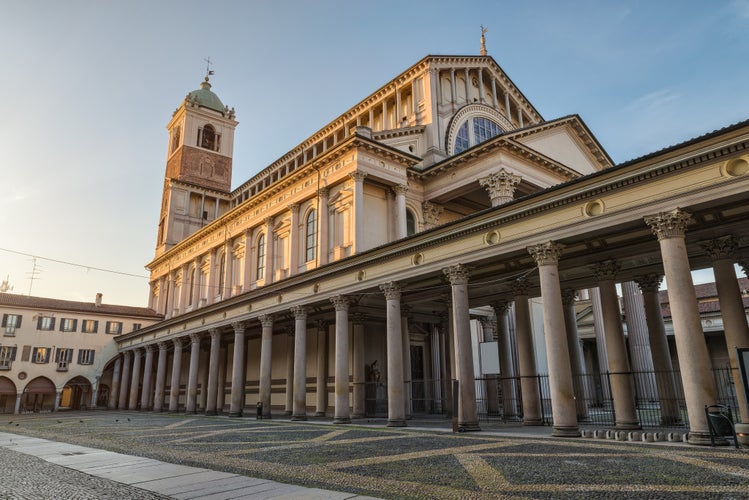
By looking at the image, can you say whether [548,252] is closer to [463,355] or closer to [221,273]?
[463,355]

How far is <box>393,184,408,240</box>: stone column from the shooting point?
26922 mm

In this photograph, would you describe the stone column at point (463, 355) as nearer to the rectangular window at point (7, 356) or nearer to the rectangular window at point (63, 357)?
the rectangular window at point (63, 357)

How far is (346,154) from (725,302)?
1859cm

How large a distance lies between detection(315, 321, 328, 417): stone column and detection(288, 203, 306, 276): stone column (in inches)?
171

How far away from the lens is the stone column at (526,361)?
57.2 feet

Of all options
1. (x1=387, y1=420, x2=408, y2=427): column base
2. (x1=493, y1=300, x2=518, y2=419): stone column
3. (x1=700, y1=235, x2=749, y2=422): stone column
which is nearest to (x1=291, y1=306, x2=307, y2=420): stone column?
(x1=387, y1=420, x2=408, y2=427): column base

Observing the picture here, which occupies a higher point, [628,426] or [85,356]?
[85,356]

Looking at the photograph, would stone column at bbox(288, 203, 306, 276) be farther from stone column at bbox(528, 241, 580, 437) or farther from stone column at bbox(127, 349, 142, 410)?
stone column at bbox(127, 349, 142, 410)

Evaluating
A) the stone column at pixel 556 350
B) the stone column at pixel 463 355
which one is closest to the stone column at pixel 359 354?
the stone column at pixel 463 355

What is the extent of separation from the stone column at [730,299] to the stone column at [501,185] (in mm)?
11513

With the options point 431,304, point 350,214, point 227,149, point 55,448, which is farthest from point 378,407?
point 227,149

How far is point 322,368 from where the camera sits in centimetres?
2642

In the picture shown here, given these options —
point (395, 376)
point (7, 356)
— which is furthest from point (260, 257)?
point (7, 356)

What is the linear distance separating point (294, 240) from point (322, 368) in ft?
26.7
